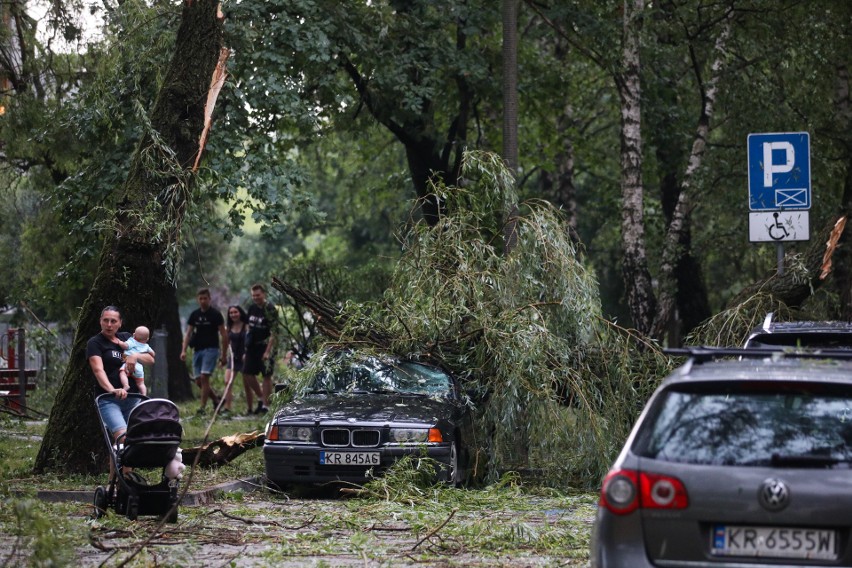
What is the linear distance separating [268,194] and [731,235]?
1170 centimetres

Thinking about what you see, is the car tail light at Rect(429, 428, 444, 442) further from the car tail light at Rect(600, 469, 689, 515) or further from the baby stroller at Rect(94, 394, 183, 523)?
the car tail light at Rect(600, 469, 689, 515)

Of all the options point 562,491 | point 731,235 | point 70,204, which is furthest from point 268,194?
point 731,235

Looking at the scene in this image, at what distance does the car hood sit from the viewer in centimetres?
1210

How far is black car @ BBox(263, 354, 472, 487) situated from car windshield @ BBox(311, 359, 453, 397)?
0.57 ft

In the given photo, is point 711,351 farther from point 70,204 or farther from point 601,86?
point 601,86

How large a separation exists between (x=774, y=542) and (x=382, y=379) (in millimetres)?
7869

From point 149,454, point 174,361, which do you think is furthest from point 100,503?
point 174,361

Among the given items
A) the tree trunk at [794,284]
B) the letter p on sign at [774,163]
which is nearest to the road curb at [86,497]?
the letter p on sign at [774,163]

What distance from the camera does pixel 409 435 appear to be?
11.9 metres

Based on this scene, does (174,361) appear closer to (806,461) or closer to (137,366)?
(137,366)

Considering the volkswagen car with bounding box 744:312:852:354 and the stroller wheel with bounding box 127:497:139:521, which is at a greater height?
the volkswagen car with bounding box 744:312:852:354

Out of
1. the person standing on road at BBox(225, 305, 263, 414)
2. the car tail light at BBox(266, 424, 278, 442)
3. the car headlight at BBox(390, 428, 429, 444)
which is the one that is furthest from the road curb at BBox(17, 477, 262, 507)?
the person standing on road at BBox(225, 305, 263, 414)

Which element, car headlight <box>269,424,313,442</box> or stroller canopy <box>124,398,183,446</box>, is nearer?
stroller canopy <box>124,398,183,446</box>

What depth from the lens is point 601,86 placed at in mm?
31844
